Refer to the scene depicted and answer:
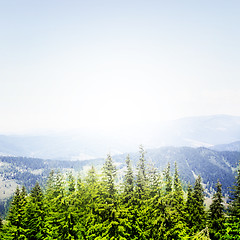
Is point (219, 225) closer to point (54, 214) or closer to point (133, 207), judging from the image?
point (133, 207)

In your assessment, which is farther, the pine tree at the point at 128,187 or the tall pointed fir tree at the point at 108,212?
the pine tree at the point at 128,187

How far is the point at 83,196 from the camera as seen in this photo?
973 inches

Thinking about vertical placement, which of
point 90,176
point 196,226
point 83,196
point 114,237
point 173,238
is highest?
point 90,176

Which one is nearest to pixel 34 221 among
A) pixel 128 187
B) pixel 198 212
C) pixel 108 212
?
pixel 128 187

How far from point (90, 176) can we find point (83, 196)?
311 centimetres

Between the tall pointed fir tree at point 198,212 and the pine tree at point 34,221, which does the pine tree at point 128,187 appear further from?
the tall pointed fir tree at point 198,212

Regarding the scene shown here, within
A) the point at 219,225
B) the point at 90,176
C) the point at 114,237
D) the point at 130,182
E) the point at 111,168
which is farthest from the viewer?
the point at 219,225

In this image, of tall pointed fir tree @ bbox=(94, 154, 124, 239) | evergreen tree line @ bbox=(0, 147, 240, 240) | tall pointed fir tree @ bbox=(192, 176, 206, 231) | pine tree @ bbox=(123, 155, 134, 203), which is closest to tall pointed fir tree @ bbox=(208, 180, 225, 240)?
tall pointed fir tree @ bbox=(192, 176, 206, 231)

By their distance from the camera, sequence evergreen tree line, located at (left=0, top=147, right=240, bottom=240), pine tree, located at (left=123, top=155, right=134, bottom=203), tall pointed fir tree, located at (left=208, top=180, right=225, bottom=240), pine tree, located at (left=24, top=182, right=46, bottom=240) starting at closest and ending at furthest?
evergreen tree line, located at (left=0, top=147, right=240, bottom=240), pine tree, located at (left=123, top=155, right=134, bottom=203), pine tree, located at (left=24, top=182, right=46, bottom=240), tall pointed fir tree, located at (left=208, top=180, right=225, bottom=240)

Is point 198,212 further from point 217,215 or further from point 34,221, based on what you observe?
point 34,221

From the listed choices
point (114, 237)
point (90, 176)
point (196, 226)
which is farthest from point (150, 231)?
point (196, 226)

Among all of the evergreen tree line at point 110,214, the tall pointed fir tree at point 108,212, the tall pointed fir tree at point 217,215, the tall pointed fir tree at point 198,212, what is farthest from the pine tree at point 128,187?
the tall pointed fir tree at point 217,215

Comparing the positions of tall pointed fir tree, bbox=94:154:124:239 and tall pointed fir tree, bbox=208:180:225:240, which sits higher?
tall pointed fir tree, bbox=94:154:124:239

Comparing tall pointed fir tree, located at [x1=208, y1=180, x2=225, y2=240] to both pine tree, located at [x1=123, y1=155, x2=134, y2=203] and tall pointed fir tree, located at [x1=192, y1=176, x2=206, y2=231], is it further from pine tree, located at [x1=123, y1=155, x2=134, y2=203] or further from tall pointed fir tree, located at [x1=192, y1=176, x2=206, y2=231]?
pine tree, located at [x1=123, y1=155, x2=134, y2=203]
